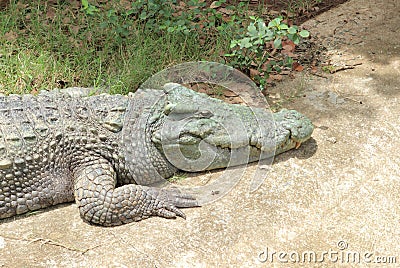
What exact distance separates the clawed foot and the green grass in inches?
56.8

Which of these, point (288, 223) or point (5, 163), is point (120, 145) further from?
point (288, 223)

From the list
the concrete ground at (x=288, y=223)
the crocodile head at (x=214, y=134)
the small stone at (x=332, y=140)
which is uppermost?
the crocodile head at (x=214, y=134)

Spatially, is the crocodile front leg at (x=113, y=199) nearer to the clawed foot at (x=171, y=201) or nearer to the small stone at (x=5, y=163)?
the clawed foot at (x=171, y=201)

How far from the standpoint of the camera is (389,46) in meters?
5.54

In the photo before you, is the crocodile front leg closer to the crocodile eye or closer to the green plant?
the crocodile eye

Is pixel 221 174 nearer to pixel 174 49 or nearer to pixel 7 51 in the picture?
pixel 174 49

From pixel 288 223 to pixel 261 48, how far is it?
208cm

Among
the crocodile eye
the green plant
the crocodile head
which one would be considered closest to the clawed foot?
the crocodile head

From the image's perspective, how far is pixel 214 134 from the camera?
3828mm

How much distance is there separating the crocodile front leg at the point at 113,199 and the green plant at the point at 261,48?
176 cm

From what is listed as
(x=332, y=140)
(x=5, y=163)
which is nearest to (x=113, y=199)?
(x=5, y=163)

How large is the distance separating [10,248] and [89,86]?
2050 mm

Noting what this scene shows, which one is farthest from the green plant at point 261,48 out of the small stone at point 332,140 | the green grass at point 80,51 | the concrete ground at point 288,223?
the small stone at point 332,140

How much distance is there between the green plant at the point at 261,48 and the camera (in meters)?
4.53
